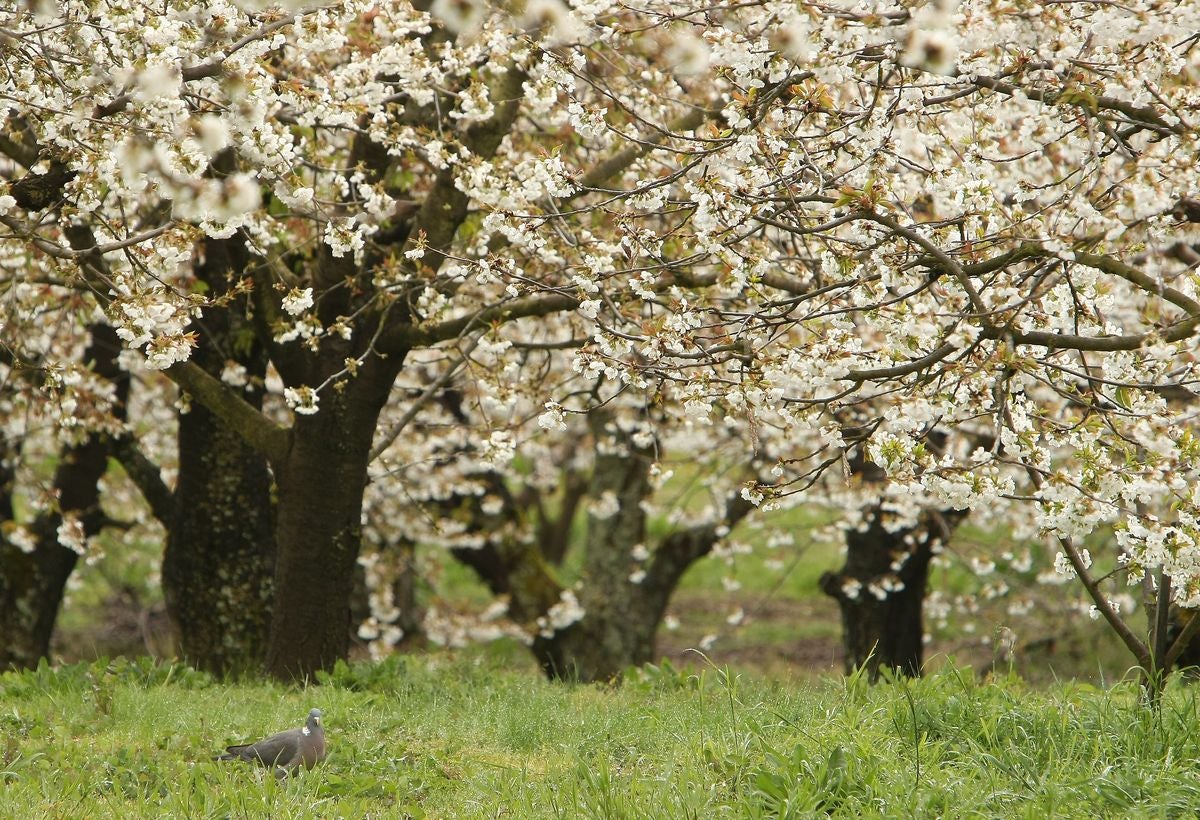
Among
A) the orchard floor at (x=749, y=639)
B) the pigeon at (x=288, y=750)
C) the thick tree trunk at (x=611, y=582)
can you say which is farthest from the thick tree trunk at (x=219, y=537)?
the orchard floor at (x=749, y=639)

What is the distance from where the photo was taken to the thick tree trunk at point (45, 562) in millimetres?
10828

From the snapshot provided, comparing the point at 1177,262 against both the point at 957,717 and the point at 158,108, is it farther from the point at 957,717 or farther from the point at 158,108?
the point at 158,108

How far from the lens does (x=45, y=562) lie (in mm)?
11039

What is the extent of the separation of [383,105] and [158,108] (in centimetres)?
251

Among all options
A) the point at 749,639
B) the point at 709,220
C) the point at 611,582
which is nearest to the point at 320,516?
the point at 709,220

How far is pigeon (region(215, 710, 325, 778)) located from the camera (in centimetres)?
509

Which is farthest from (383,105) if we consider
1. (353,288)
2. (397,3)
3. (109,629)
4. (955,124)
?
(109,629)

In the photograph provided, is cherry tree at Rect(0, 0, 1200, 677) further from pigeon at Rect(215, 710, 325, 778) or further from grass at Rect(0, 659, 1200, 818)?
pigeon at Rect(215, 710, 325, 778)

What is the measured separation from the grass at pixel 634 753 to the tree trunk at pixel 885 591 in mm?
4193

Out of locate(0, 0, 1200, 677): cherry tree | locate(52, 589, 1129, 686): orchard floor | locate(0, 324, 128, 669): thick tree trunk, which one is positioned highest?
locate(0, 0, 1200, 677): cherry tree

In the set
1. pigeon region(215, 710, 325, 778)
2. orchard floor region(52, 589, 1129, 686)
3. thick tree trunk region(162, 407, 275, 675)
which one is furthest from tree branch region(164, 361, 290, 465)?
orchard floor region(52, 589, 1129, 686)

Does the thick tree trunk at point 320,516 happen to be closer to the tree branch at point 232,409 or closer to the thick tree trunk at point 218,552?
the tree branch at point 232,409

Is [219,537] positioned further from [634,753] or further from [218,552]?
[634,753]

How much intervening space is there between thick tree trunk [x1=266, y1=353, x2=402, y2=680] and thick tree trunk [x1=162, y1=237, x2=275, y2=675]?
1065mm
